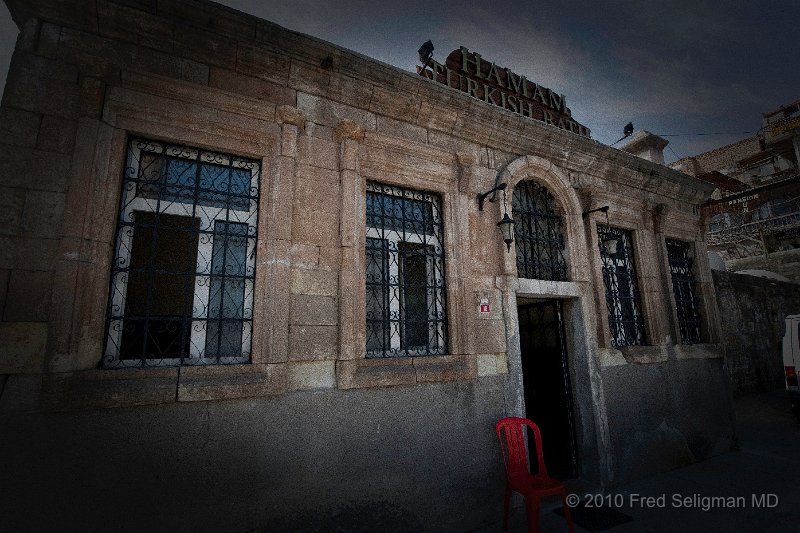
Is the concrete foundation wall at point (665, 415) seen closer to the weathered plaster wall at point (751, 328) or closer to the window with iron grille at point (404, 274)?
the window with iron grille at point (404, 274)

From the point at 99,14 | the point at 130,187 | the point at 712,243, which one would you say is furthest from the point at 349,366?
the point at 712,243

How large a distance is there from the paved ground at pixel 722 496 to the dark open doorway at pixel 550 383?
704mm

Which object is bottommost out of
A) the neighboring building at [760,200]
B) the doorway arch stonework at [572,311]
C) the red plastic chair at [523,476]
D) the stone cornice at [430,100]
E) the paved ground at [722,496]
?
the paved ground at [722,496]

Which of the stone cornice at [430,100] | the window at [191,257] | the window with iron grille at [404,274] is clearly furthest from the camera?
the window with iron grille at [404,274]

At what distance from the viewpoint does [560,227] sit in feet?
16.5

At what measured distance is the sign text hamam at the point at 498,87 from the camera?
511 cm

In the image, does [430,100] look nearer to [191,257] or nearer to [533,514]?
[191,257]

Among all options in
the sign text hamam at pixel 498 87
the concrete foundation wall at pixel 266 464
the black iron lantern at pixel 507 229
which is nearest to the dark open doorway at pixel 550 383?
the black iron lantern at pixel 507 229

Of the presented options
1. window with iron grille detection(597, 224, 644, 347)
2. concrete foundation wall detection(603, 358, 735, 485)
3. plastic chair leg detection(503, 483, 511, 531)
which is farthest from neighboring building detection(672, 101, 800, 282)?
plastic chair leg detection(503, 483, 511, 531)

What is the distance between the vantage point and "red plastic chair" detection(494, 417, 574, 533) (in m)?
3.01

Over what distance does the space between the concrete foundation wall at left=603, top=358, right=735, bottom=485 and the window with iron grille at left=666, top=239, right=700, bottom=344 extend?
18.9 inches

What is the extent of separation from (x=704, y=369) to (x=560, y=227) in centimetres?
343

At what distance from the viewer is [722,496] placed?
407 centimetres

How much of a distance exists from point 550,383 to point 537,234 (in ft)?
6.79
